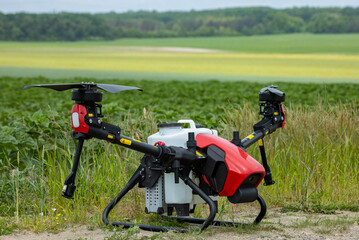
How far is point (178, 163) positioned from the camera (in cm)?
402

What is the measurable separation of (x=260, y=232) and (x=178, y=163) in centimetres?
100

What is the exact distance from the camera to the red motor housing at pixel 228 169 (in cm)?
397

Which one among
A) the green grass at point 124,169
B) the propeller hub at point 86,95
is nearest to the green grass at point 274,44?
the green grass at point 124,169

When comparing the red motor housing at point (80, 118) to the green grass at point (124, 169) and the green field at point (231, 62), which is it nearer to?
the green grass at point (124, 169)

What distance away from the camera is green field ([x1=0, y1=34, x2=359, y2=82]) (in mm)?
36438

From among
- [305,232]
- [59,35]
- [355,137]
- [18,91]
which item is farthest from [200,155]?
[59,35]

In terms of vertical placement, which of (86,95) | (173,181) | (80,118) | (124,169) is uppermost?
(86,95)

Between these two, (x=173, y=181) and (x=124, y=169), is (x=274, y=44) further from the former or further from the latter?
(x=173, y=181)

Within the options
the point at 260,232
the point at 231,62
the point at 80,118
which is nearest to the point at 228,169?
the point at 260,232

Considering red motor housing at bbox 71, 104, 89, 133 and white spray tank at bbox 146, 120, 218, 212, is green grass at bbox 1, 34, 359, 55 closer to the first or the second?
white spray tank at bbox 146, 120, 218, 212

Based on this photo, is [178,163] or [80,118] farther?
[178,163]

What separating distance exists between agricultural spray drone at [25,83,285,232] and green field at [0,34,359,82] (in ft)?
89.2

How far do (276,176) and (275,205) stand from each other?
1.64 feet

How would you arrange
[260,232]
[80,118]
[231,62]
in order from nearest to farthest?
1. [80,118]
2. [260,232]
3. [231,62]
